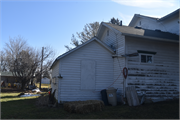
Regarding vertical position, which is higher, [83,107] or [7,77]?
[83,107]

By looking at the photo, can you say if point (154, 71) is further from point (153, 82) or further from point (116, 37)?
point (116, 37)

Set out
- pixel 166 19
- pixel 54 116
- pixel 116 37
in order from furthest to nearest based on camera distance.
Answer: pixel 166 19, pixel 116 37, pixel 54 116

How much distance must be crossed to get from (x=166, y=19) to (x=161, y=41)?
4.16m

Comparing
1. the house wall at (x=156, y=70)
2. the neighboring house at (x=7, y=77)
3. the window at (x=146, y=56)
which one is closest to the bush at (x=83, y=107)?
the house wall at (x=156, y=70)

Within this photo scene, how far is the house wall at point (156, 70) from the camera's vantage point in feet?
35.4

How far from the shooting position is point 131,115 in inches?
299

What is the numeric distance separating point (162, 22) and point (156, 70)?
6.11 m

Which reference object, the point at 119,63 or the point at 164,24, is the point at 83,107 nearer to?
the point at 119,63

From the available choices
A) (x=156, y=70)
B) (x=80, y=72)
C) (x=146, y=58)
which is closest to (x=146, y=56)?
(x=146, y=58)

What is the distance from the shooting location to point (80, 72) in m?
10.9

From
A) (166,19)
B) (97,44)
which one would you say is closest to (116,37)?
(97,44)

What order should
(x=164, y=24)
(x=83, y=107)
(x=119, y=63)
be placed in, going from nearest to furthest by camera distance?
(x=83, y=107) → (x=119, y=63) → (x=164, y=24)

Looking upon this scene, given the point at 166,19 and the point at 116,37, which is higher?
the point at 166,19

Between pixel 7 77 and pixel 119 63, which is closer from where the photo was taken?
pixel 119 63
